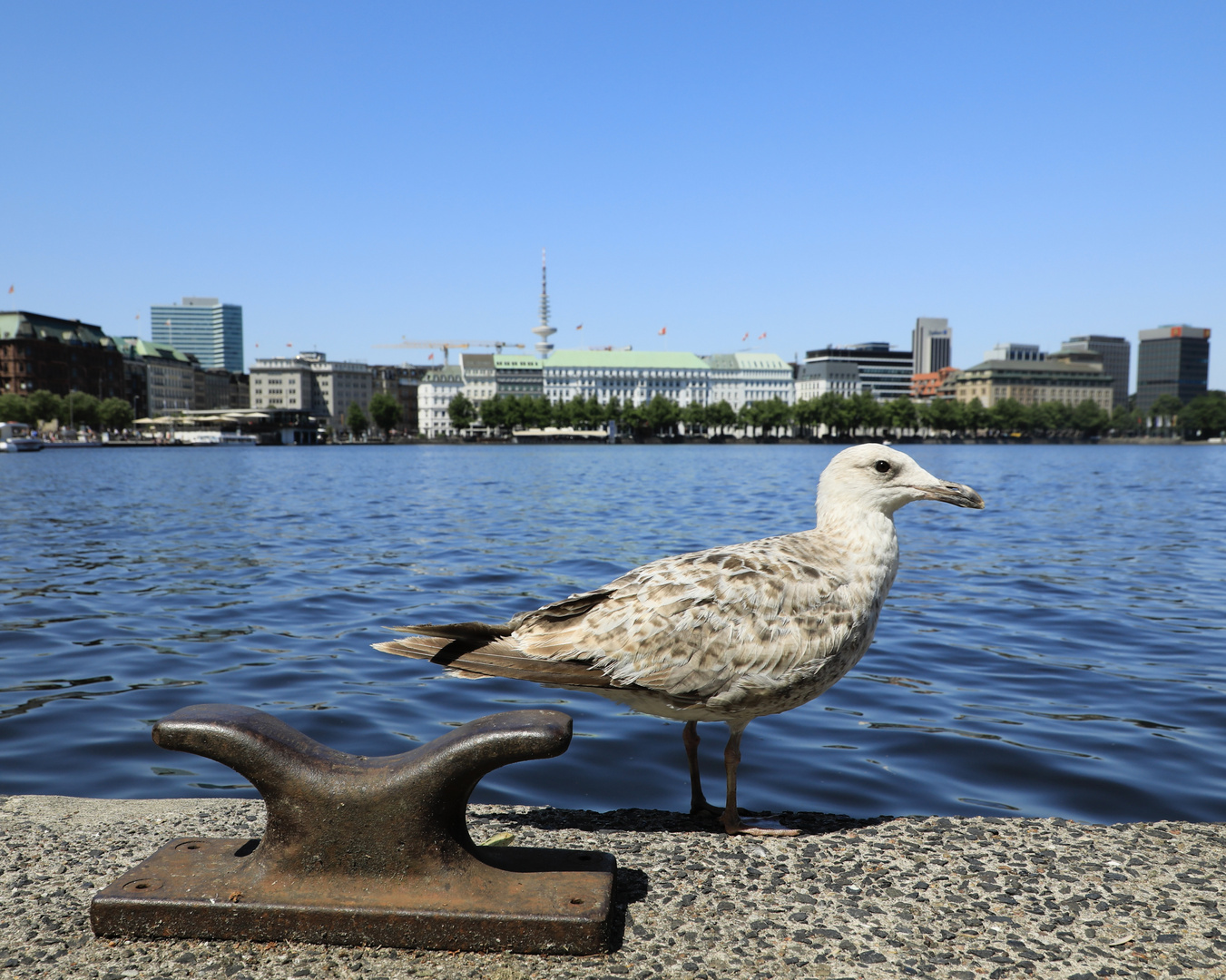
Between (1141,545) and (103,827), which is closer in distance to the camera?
(103,827)

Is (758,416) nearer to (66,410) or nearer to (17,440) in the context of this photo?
(66,410)

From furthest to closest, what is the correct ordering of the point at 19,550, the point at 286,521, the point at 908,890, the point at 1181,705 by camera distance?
the point at 286,521, the point at 19,550, the point at 1181,705, the point at 908,890

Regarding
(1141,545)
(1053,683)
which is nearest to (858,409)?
(1141,545)

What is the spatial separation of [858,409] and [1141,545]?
168808 millimetres

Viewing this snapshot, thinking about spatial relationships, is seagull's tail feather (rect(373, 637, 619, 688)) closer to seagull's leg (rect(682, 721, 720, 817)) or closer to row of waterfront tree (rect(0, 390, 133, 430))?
seagull's leg (rect(682, 721, 720, 817))

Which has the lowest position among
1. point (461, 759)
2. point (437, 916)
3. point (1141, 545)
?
point (1141, 545)

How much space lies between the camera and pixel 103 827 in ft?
14.0

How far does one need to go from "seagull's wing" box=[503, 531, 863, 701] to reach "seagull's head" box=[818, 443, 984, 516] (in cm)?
51

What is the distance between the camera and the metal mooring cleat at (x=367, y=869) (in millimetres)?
3037

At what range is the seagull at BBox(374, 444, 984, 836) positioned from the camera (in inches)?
161

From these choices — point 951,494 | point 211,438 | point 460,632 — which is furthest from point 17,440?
point 951,494

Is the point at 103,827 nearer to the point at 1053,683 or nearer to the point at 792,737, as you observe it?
the point at 792,737

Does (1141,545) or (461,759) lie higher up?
(461,759)

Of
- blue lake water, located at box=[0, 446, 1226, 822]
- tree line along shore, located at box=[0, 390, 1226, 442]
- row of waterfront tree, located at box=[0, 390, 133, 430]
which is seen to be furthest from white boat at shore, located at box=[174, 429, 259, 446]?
blue lake water, located at box=[0, 446, 1226, 822]
